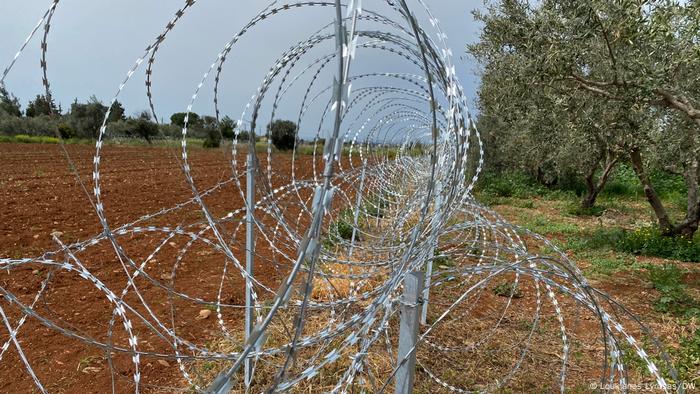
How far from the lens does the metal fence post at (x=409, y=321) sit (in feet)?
5.63

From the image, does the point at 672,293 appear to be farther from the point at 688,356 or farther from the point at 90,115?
the point at 90,115

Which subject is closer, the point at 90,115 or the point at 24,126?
the point at 90,115

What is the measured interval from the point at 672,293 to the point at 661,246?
3.01 metres

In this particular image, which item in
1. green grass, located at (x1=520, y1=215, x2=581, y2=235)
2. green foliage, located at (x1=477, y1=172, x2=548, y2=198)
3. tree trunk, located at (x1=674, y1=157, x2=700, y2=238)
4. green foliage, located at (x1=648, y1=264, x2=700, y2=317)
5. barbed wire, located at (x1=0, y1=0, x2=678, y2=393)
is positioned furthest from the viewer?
green foliage, located at (x1=477, y1=172, x2=548, y2=198)

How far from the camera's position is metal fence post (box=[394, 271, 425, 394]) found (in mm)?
1716

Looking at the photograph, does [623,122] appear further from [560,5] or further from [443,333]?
[443,333]

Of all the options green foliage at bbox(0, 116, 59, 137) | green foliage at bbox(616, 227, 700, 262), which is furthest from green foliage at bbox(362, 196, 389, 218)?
green foliage at bbox(0, 116, 59, 137)

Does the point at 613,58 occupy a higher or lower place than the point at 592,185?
higher

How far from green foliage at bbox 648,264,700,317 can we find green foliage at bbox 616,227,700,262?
2.92 feet

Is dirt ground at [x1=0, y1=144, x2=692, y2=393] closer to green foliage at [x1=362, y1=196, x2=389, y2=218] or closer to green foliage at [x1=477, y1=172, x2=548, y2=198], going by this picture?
green foliage at [x1=362, y1=196, x2=389, y2=218]

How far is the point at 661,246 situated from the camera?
8781mm

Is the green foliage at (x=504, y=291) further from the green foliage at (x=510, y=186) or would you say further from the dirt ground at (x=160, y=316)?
the green foliage at (x=510, y=186)

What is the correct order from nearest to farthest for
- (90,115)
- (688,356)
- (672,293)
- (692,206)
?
(688,356) < (672,293) < (692,206) < (90,115)

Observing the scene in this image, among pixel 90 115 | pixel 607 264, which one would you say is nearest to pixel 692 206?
pixel 607 264
